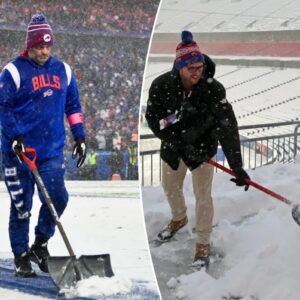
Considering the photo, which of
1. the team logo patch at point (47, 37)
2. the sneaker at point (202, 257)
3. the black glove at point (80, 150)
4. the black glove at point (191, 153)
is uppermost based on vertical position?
the team logo patch at point (47, 37)

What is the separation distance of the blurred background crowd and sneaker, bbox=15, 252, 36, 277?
222 mm

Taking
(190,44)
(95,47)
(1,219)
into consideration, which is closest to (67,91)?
(95,47)

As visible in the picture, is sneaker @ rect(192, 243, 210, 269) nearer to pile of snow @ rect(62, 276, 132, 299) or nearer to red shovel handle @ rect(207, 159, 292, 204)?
red shovel handle @ rect(207, 159, 292, 204)

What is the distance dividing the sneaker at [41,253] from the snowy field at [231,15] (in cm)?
63

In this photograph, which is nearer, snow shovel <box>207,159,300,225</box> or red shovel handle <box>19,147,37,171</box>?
snow shovel <box>207,159,300,225</box>

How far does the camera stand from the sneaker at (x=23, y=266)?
1231 mm

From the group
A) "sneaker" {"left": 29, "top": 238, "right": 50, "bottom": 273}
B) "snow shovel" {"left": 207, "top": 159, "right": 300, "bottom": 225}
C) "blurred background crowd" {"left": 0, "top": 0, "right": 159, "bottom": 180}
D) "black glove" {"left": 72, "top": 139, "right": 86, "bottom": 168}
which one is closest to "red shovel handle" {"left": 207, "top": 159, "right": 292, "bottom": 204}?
"snow shovel" {"left": 207, "top": 159, "right": 300, "bottom": 225}

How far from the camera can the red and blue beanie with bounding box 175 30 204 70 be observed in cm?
74

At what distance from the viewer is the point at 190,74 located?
0.74 metres

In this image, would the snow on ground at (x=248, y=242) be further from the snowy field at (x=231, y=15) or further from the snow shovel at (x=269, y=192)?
the snowy field at (x=231, y=15)

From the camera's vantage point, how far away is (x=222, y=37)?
2.52 feet

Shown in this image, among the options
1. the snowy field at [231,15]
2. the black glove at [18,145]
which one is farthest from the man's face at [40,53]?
the snowy field at [231,15]

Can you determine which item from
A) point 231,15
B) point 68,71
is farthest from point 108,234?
point 231,15

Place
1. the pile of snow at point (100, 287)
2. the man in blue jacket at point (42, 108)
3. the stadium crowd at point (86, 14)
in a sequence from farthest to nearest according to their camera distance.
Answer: the pile of snow at point (100, 287), the man in blue jacket at point (42, 108), the stadium crowd at point (86, 14)
